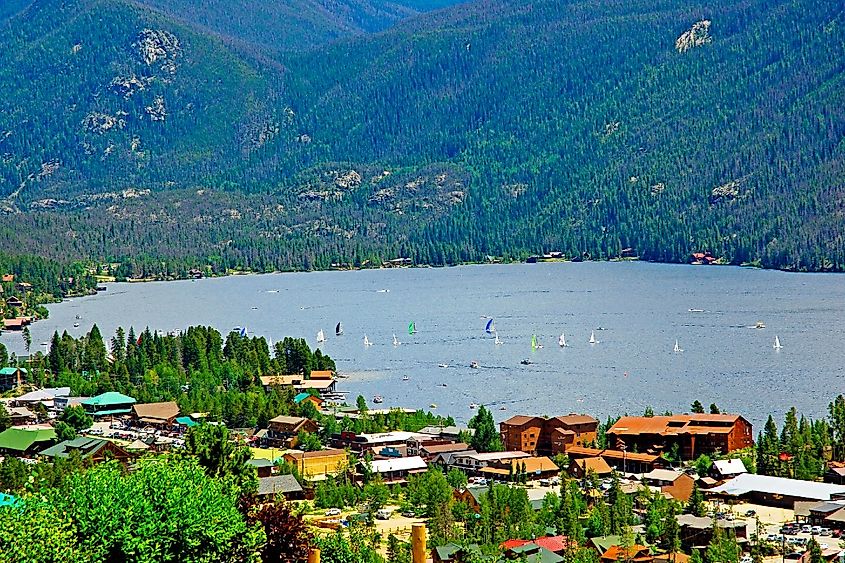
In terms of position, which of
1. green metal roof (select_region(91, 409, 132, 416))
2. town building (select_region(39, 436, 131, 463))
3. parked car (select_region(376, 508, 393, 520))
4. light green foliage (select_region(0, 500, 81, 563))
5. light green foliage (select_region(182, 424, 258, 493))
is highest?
light green foliage (select_region(182, 424, 258, 493))

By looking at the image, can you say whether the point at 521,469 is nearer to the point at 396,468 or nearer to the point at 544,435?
the point at 396,468

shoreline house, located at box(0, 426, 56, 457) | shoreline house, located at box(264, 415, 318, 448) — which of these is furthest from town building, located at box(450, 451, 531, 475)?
shoreline house, located at box(0, 426, 56, 457)

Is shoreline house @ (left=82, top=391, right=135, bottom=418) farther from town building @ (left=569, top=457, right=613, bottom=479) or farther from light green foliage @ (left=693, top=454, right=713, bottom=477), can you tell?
light green foliage @ (left=693, top=454, right=713, bottom=477)

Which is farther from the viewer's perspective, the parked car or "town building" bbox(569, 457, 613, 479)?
"town building" bbox(569, 457, 613, 479)

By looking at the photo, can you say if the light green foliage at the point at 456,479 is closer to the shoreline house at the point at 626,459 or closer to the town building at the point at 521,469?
the town building at the point at 521,469

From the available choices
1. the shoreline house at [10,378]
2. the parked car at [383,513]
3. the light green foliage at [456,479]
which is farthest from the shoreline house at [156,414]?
the parked car at [383,513]
